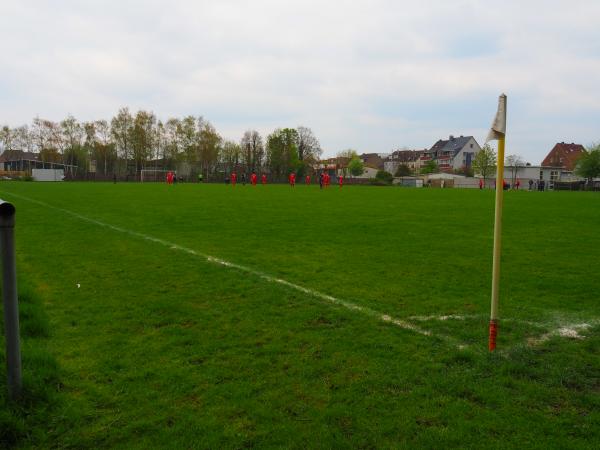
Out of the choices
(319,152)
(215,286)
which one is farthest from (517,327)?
(319,152)

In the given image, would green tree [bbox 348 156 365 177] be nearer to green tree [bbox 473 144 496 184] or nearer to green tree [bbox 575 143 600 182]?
green tree [bbox 473 144 496 184]

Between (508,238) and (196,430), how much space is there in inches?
442

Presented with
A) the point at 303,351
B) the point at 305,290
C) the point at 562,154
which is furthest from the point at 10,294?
the point at 562,154

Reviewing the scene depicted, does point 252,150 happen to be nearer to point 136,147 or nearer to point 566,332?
point 136,147

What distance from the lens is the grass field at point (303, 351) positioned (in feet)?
10.3

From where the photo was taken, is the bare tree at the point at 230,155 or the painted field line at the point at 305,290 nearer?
the painted field line at the point at 305,290

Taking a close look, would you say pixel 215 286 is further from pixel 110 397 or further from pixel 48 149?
pixel 48 149

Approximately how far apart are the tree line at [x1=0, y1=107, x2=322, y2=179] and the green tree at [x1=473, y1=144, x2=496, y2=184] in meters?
37.2

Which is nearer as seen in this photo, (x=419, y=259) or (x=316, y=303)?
(x=316, y=303)

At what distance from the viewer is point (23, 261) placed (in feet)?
29.1

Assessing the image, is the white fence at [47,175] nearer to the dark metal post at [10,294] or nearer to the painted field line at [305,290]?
the painted field line at [305,290]

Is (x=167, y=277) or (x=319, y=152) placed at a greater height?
(x=319, y=152)

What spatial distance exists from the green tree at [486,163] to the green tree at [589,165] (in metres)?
15.2

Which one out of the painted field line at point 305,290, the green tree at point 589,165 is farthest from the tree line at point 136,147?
the painted field line at point 305,290
